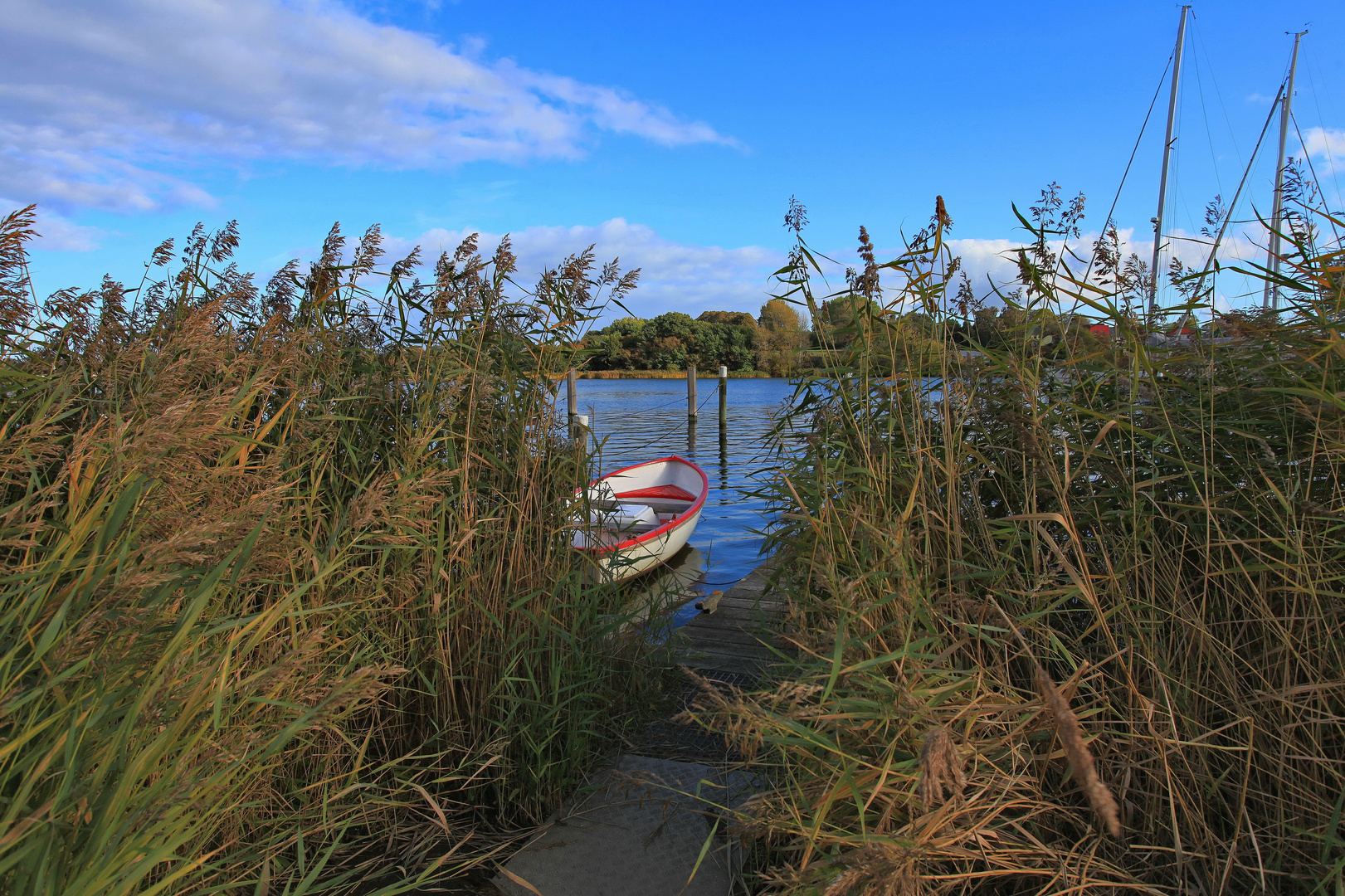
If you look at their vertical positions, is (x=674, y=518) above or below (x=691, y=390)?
below

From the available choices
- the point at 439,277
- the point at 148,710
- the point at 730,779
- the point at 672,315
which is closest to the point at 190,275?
the point at 439,277

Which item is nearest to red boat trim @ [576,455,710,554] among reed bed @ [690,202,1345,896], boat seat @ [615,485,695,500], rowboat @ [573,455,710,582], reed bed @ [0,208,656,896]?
rowboat @ [573,455,710,582]

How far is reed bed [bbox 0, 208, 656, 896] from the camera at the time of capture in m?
1.36

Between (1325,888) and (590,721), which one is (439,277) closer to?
(590,721)

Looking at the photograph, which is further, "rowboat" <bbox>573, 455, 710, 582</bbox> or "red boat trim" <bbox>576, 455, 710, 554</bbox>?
"rowboat" <bbox>573, 455, 710, 582</bbox>

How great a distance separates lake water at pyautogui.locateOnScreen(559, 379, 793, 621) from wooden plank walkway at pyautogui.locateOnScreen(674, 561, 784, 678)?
0.42 meters

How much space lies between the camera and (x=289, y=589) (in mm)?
2543

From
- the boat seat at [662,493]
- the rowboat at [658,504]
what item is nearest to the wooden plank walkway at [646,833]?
the rowboat at [658,504]

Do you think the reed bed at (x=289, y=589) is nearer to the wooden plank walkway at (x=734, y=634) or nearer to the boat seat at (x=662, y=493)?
the wooden plank walkway at (x=734, y=634)

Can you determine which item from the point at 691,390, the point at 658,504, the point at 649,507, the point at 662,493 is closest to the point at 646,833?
the point at 649,507

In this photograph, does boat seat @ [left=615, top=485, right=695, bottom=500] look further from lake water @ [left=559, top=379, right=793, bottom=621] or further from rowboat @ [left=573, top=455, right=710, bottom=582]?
lake water @ [left=559, top=379, right=793, bottom=621]

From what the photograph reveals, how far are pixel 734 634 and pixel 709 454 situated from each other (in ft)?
54.2

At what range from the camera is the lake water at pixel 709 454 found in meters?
8.07

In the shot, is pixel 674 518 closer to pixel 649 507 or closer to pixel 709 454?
pixel 649 507
